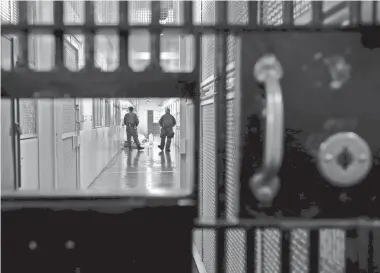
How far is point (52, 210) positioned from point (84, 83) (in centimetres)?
26

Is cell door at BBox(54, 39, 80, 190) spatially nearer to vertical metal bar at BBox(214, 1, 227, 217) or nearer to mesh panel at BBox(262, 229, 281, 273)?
mesh panel at BBox(262, 229, 281, 273)

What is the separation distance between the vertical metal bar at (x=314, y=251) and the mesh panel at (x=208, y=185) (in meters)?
1.19

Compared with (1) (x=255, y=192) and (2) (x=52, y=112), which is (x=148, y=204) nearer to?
(1) (x=255, y=192)

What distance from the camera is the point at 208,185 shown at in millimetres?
2551

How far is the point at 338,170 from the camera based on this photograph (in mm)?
905

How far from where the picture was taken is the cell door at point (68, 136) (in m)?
4.13

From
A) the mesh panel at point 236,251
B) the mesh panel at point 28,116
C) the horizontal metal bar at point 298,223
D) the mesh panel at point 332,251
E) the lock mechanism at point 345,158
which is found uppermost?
the mesh panel at point 28,116

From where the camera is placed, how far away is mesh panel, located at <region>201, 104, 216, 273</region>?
2297 mm

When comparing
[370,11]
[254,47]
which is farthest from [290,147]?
[370,11]

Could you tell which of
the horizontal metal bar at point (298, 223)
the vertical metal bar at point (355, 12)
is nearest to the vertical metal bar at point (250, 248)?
the horizontal metal bar at point (298, 223)

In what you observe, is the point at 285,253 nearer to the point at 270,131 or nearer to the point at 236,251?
the point at 270,131

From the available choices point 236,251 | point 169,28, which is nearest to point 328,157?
point 169,28

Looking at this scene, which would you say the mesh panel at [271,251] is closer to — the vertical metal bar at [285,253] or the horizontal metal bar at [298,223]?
the vertical metal bar at [285,253]

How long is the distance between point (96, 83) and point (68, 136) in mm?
3952
